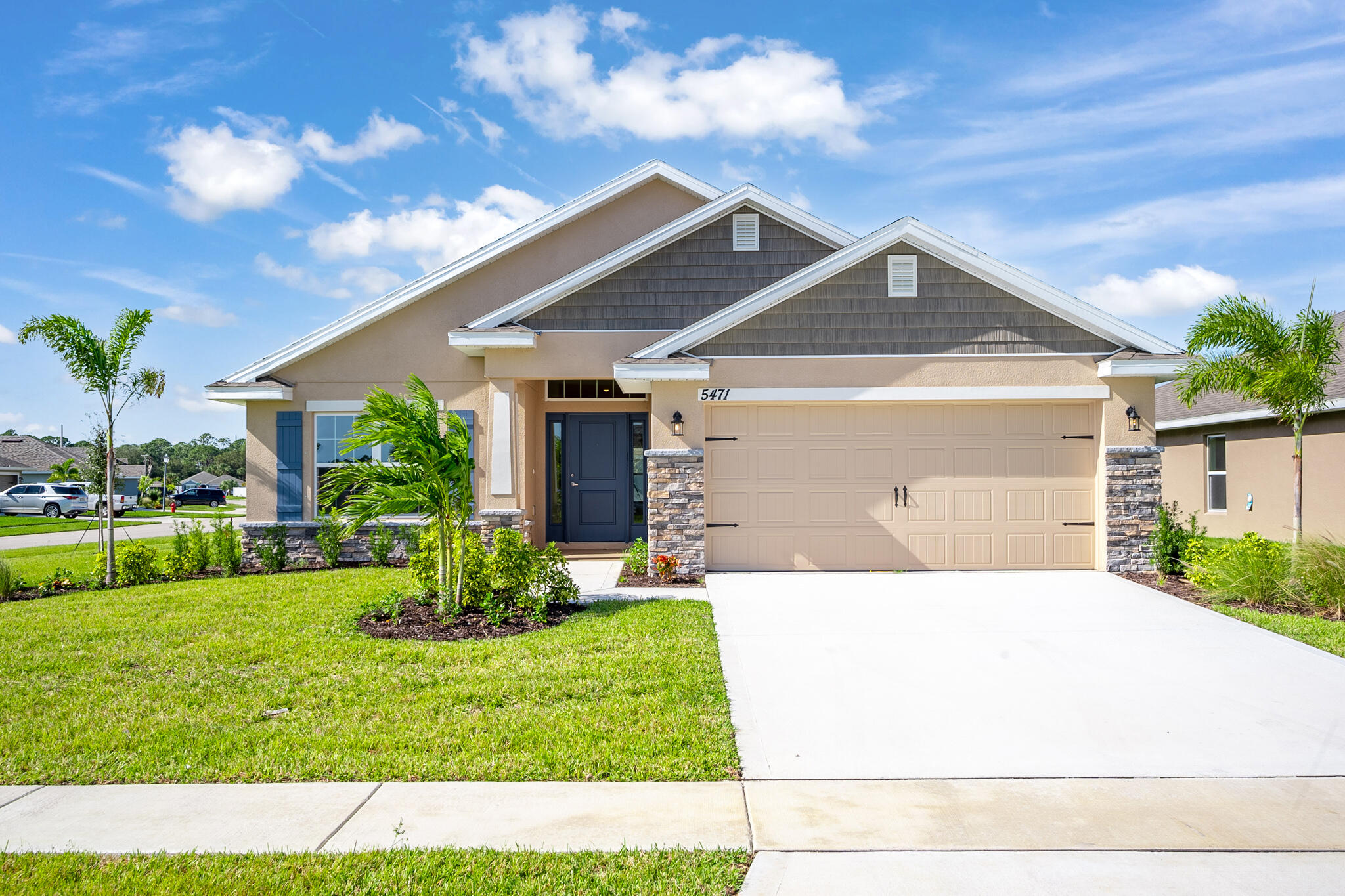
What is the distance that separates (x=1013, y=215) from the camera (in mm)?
16094

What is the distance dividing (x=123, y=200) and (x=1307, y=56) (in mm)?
21589

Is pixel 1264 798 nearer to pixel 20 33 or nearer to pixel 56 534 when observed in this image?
pixel 20 33

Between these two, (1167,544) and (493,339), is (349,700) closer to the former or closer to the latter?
(493,339)

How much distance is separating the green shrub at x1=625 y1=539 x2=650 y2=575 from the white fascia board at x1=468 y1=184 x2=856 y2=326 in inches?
154

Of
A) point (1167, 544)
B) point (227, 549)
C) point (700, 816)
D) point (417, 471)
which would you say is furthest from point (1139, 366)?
point (227, 549)

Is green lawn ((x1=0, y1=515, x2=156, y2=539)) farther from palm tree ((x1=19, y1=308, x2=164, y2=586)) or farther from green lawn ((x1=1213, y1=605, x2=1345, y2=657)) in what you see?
green lawn ((x1=1213, y1=605, x2=1345, y2=657))

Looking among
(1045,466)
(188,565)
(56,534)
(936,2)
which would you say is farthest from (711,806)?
(56,534)

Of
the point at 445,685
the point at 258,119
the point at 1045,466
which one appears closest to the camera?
the point at 445,685

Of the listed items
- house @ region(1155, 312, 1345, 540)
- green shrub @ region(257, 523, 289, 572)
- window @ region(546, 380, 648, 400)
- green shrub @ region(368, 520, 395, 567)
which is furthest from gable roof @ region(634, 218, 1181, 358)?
green shrub @ region(257, 523, 289, 572)

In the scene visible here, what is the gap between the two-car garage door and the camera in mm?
10836

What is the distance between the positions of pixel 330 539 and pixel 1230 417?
16796 millimetres

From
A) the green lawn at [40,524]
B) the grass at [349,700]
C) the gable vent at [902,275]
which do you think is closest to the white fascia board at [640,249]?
the gable vent at [902,275]

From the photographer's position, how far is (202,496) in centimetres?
4734

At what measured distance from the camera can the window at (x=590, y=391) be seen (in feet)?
43.7
